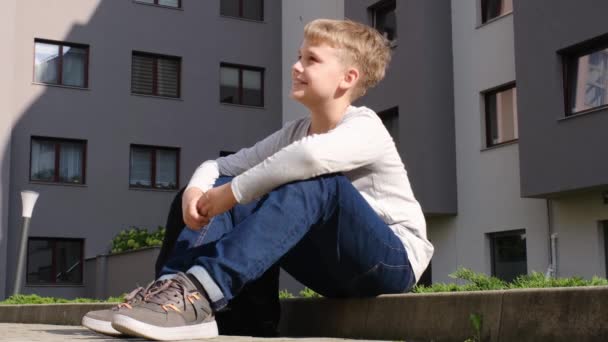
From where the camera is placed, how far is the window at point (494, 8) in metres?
17.5

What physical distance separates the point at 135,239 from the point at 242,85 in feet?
19.5

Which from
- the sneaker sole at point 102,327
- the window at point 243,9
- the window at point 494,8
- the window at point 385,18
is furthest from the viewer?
the window at point 243,9

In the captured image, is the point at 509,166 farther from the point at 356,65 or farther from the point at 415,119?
the point at 356,65

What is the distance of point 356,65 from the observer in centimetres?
387

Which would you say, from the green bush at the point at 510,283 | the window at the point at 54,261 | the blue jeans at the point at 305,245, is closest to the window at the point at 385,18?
the window at the point at 54,261

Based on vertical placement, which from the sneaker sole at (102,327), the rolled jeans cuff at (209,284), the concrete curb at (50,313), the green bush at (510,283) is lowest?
the concrete curb at (50,313)

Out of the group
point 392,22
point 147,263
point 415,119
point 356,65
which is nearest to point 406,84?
point 415,119

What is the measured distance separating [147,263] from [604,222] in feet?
31.4

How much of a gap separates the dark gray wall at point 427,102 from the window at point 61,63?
8.95 m

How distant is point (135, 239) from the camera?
72.9 ft

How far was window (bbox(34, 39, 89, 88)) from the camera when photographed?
23375 millimetres

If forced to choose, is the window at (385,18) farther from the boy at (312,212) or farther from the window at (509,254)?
the boy at (312,212)

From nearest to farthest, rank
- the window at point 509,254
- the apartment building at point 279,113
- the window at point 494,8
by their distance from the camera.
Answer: the apartment building at point 279,113 → the window at point 509,254 → the window at point 494,8

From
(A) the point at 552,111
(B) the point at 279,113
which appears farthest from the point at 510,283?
(B) the point at 279,113
